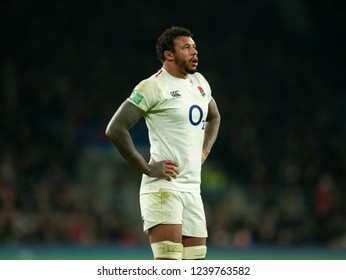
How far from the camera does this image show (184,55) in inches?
266

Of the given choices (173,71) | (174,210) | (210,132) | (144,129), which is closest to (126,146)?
(174,210)

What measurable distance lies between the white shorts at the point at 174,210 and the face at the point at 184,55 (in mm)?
926

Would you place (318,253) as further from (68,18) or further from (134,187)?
(68,18)

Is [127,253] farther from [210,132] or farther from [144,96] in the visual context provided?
[144,96]

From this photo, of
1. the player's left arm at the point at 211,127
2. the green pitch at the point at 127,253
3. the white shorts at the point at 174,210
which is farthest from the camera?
the green pitch at the point at 127,253

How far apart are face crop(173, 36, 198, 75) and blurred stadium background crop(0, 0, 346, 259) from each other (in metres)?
7.87

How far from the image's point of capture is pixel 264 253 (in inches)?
596

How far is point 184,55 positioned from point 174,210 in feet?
3.76

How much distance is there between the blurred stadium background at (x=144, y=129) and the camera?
1556cm

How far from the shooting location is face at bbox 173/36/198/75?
6.77 metres

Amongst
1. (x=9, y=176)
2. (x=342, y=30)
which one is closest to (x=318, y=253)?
(x=9, y=176)

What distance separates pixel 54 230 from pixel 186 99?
29.6 ft

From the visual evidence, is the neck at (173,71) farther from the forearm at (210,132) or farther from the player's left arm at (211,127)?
the forearm at (210,132)

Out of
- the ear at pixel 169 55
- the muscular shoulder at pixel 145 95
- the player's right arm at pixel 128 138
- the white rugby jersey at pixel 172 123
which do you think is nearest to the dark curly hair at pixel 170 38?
the ear at pixel 169 55
